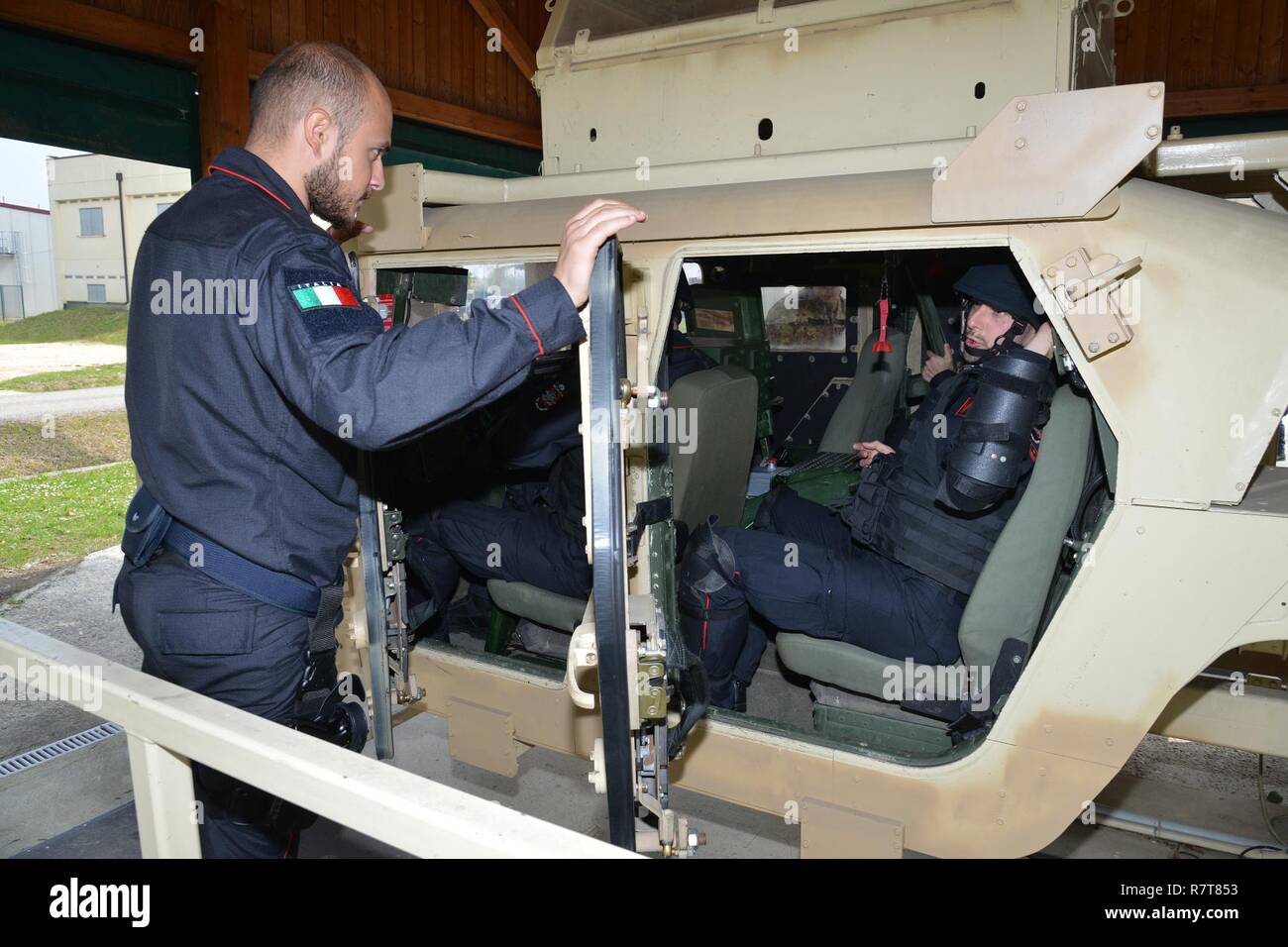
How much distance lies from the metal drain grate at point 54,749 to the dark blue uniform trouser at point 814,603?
2.27 metres

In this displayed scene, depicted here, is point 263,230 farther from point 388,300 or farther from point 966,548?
point 966,548

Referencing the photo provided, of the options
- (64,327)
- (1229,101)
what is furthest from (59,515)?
(1229,101)

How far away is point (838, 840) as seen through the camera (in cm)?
225

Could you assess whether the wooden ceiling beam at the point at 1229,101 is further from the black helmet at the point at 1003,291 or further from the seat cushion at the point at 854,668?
the seat cushion at the point at 854,668

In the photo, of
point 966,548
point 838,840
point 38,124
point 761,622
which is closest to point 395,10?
point 38,124

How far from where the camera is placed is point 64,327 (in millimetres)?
11000

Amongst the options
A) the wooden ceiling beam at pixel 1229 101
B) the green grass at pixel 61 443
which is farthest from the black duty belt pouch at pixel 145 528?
the wooden ceiling beam at pixel 1229 101

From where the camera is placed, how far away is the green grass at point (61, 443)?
8.18m

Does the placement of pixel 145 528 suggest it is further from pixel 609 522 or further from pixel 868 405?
pixel 868 405

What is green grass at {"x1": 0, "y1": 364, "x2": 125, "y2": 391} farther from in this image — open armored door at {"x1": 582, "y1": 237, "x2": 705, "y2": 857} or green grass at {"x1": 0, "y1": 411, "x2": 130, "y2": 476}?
open armored door at {"x1": 582, "y1": 237, "x2": 705, "y2": 857}

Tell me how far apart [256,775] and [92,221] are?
7.65 m

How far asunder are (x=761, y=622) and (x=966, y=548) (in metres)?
0.89

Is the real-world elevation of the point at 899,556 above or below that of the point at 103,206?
below

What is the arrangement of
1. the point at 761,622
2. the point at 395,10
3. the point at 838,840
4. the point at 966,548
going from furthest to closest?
1. the point at 395,10
2. the point at 761,622
3. the point at 966,548
4. the point at 838,840
